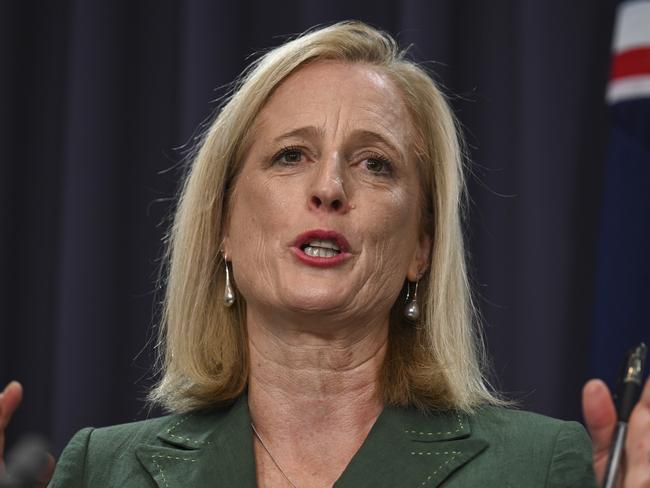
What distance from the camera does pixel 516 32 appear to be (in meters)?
3.13

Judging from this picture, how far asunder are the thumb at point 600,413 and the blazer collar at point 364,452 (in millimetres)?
459

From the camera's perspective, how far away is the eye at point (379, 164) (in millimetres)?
2131

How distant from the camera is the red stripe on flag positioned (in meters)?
2.76

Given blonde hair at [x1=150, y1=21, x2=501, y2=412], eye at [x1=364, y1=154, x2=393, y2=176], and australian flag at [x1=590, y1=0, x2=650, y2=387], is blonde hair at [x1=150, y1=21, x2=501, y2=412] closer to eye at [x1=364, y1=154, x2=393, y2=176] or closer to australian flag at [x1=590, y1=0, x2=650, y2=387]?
eye at [x1=364, y1=154, x2=393, y2=176]

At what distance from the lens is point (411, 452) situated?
1.97 metres

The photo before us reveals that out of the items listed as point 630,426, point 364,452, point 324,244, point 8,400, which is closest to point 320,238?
point 324,244

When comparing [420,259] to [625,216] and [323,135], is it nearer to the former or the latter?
[323,135]

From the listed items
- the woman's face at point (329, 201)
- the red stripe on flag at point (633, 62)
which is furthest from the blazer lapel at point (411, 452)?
the red stripe on flag at point (633, 62)

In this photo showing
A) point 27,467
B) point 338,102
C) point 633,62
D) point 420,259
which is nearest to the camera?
point 27,467

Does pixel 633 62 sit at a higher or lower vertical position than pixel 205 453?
higher

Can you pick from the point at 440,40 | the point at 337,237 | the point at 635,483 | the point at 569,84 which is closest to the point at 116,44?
the point at 440,40

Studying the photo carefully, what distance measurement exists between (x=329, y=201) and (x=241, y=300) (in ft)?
1.26

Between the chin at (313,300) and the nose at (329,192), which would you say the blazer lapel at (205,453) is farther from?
the nose at (329,192)

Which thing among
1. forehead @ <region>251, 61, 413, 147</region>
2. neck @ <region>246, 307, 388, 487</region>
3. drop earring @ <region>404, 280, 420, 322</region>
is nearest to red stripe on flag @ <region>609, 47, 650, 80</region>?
forehead @ <region>251, 61, 413, 147</region>
